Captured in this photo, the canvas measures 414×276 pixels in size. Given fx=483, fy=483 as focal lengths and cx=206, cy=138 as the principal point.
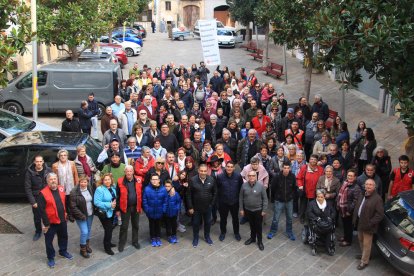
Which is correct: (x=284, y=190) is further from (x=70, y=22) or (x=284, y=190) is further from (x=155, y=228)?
(x=70, y=22)

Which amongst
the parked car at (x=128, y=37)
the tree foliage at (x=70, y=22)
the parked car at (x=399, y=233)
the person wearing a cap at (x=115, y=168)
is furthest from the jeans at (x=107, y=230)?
the parked car at (x=128, y=37)

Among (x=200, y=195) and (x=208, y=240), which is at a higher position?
(x=200, y=195)

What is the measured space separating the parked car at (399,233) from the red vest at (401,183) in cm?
79

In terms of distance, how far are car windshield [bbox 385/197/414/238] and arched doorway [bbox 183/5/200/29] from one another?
51715 mm

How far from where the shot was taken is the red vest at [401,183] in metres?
8.78

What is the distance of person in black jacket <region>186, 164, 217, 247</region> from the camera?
8.25 metres

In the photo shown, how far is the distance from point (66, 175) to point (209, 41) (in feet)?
33.5

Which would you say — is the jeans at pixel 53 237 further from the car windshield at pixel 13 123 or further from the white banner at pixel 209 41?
the white banner at pixel 209 41

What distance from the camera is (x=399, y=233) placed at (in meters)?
7.33

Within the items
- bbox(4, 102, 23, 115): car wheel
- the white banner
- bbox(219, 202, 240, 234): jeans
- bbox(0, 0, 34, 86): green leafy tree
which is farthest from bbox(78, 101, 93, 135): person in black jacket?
the white banner

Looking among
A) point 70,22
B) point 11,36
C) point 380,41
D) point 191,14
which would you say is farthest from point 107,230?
point 191,14

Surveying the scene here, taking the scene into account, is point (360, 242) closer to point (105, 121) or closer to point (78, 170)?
point (78, 170)

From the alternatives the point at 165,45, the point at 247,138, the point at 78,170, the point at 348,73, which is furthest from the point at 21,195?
the point at 165,45

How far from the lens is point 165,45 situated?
41156mm
